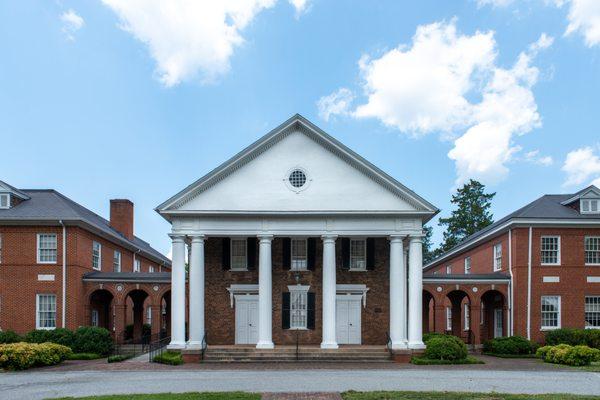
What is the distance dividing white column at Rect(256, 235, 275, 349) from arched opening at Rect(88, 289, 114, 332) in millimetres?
10689

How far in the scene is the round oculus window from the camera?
27375 millimetres

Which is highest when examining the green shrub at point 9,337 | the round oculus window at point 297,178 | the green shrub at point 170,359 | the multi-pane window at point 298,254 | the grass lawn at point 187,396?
the round oculus window at point 297,178

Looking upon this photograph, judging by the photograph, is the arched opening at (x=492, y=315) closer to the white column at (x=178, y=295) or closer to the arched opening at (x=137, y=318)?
the white column at (x=178, y=295)

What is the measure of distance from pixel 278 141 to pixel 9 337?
15.3m

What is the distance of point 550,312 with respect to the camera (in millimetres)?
31484

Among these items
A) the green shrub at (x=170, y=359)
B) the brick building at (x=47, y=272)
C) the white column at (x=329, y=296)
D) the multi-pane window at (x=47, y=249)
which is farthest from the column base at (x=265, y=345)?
the multi-pane window at (x=47, y=249)

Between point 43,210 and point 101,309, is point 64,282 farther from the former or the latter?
point 101,309

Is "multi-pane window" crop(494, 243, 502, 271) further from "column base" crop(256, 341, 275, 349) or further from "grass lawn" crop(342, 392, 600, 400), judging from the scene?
"grass lawn" crop(342, 392, 600, 400)

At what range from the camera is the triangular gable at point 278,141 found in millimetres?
26750

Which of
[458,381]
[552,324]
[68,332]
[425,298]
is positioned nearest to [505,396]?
[458,381]

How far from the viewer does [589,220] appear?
31.3 meters

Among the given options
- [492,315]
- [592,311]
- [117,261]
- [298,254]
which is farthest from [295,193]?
[592,311]

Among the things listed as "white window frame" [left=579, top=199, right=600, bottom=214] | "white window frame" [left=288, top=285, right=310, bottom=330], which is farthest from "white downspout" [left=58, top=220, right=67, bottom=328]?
"white window frame" [left=579, top=199, right=600, bottom=214]

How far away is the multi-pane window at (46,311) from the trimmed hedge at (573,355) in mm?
22987
